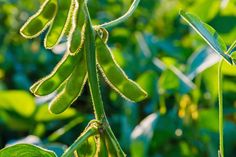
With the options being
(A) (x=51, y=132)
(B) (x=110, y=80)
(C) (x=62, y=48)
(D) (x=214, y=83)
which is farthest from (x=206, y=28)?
(A) (x=51, y=132)

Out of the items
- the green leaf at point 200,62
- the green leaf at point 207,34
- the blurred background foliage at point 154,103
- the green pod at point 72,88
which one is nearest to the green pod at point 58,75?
the green pod at point 72,88

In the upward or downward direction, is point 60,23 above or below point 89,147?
above

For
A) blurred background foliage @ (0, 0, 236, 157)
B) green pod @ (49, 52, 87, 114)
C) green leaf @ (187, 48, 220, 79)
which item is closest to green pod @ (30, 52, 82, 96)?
green pod @ (49, 52, 87, 114)

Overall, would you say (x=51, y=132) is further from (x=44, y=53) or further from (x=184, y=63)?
(x=44, y=53)

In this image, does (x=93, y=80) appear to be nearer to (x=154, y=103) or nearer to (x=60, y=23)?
(x=60, y=23)

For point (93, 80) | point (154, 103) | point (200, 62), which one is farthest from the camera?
point (154, 103)

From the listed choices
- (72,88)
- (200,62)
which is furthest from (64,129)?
(72,88)

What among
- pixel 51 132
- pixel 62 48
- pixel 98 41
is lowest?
pixel 51 132
